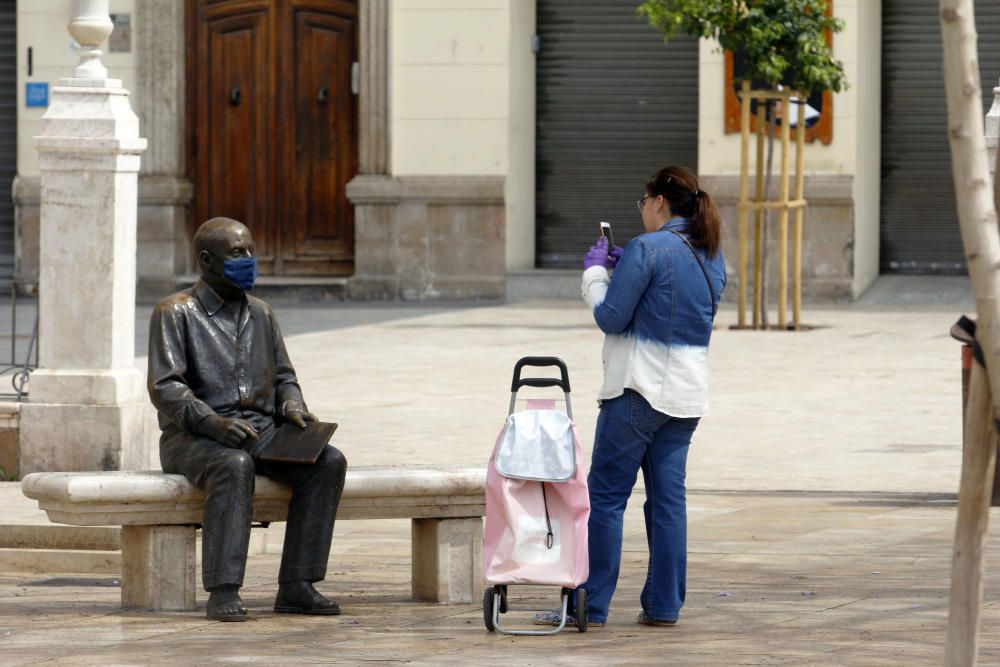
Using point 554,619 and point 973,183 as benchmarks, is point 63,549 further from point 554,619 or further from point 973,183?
point 973,183

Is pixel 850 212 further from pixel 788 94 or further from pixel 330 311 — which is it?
pixel 330 311

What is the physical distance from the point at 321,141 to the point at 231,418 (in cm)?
1621

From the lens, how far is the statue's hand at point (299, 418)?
7.54 m

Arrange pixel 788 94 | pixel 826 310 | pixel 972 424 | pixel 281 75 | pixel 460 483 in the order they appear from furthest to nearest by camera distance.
Result: pixel 281 75 → pixel 826 310 → pixel 788 94 → pixel 460 483 → pixel 972 424

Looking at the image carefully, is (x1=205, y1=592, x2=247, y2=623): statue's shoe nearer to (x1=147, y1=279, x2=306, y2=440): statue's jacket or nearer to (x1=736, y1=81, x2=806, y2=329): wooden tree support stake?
(x1=147, y1=279, x2=306, y2=440): statue's jacket

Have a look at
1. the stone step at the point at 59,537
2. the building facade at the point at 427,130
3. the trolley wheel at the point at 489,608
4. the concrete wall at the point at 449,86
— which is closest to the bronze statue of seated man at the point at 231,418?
the trolley wheel at the point at 489,608

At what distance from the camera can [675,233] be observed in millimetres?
7324

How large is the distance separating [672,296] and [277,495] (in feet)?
5.12

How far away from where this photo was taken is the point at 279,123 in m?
23.5

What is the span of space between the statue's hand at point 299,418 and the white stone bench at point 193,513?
0.23 meters

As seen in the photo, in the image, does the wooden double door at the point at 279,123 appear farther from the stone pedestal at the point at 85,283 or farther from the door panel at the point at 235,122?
the stone pedestal at the point at 85,283

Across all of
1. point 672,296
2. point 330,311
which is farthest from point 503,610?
point 330,311

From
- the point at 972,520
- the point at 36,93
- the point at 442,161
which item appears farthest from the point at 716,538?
the point at 36,93

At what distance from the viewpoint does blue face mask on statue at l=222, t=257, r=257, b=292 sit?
24.8 feet
